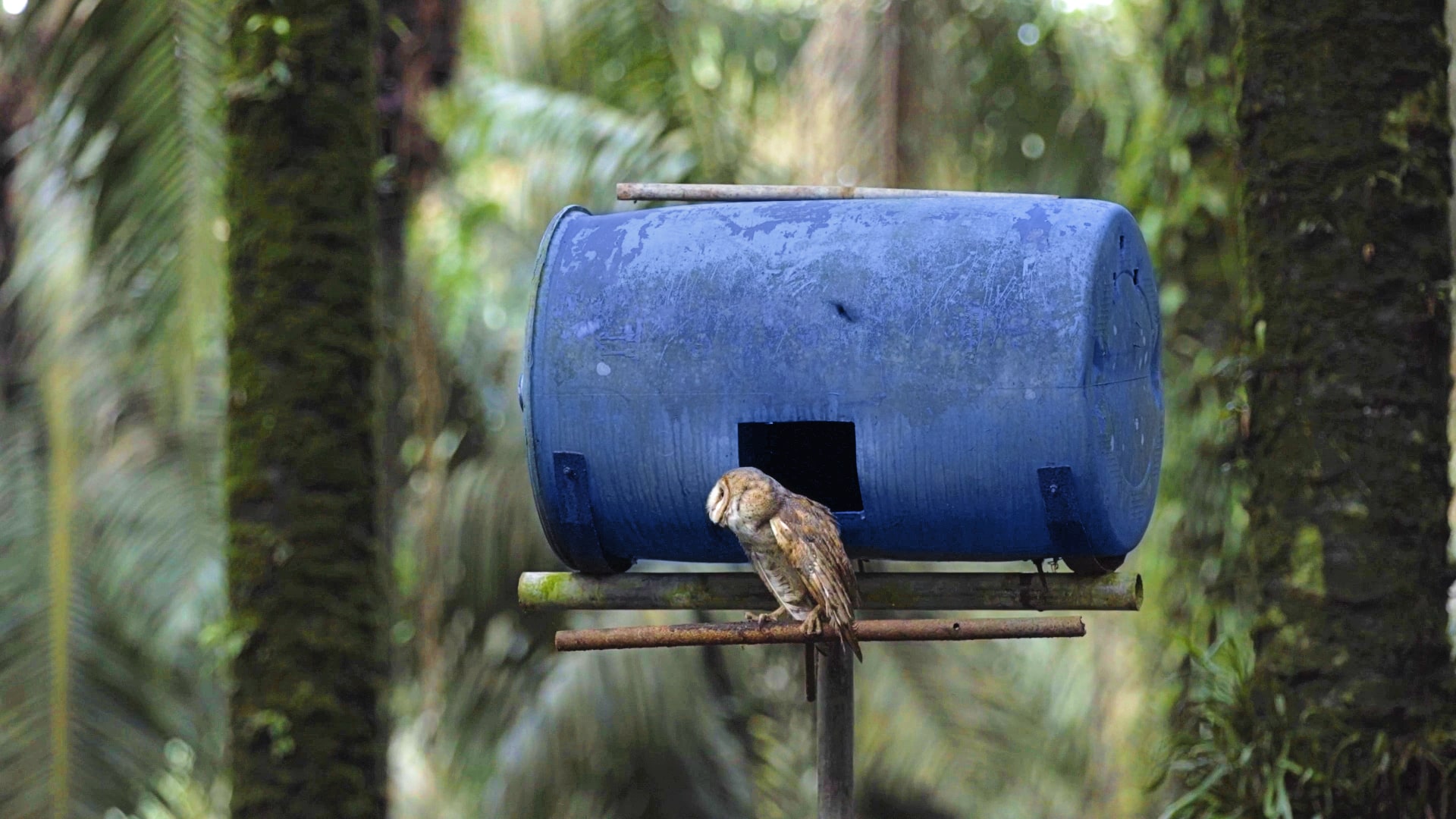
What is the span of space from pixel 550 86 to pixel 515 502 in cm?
265

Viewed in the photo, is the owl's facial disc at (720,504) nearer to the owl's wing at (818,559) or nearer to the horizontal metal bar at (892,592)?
the owl's wing at (818,559)

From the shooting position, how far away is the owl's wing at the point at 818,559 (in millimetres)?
3189

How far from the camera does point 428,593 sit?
8703 millimetres

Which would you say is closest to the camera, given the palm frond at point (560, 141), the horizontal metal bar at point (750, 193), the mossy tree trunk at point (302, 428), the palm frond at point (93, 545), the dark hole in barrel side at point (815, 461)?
the horizontal metal bar at point (750, 193)

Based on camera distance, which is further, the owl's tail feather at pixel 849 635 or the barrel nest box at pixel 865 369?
the barrel nest box at pixel 865 369

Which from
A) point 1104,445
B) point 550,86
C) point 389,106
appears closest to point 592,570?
point 1104,445

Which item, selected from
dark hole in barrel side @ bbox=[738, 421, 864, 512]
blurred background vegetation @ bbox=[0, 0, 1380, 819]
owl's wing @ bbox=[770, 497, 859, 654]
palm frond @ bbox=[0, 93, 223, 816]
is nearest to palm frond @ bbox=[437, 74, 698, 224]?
blurred background vegetation @ bbox=[0, 0, 1380, 819]

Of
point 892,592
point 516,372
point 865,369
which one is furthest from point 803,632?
point 516,372

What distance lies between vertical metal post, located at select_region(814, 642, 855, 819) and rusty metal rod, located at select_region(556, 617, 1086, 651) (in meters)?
0.53

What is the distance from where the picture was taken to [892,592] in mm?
3600

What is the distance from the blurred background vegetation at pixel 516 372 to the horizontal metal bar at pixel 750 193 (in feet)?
8.83

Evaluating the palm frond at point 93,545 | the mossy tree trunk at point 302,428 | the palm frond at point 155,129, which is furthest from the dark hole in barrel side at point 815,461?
the palm frond at point 93,545

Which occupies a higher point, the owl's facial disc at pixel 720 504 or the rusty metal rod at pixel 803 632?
the owl's facial disc at pixel 720 504

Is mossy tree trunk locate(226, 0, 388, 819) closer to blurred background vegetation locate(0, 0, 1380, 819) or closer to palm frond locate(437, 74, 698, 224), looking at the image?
blurred background vegetation locate(0, 0, 1380, 819)
